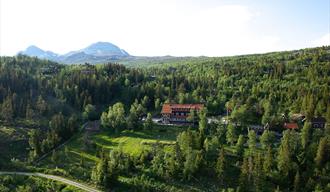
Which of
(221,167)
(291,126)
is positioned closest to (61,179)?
(221,167)

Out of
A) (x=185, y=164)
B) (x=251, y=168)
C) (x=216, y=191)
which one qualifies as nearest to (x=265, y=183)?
(x=251, y=168)

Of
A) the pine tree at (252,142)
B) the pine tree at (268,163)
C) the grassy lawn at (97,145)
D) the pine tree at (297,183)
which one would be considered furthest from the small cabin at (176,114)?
the pine tree at (297,183)

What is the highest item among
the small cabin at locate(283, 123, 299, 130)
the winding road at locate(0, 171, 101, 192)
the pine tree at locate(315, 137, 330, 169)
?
the small cabin at locate(283, 123, 299, 130)

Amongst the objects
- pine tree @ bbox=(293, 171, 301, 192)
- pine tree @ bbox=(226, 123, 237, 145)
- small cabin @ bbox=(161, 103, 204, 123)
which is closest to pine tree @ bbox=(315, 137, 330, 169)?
pine tree @ bbox=(293, 171, 301, 192)

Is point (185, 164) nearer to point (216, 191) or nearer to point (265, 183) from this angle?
point (216, 191)

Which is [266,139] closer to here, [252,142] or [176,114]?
[252,142]

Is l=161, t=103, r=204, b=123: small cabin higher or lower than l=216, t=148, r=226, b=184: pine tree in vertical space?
higher

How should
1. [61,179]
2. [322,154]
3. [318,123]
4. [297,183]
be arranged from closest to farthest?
[297,183] < [322,154] < [61,179] < [318,123]

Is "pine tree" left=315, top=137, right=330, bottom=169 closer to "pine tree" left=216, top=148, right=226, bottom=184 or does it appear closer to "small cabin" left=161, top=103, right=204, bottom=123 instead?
"pine tree" left=216, top=148, right=226, bottom=184
